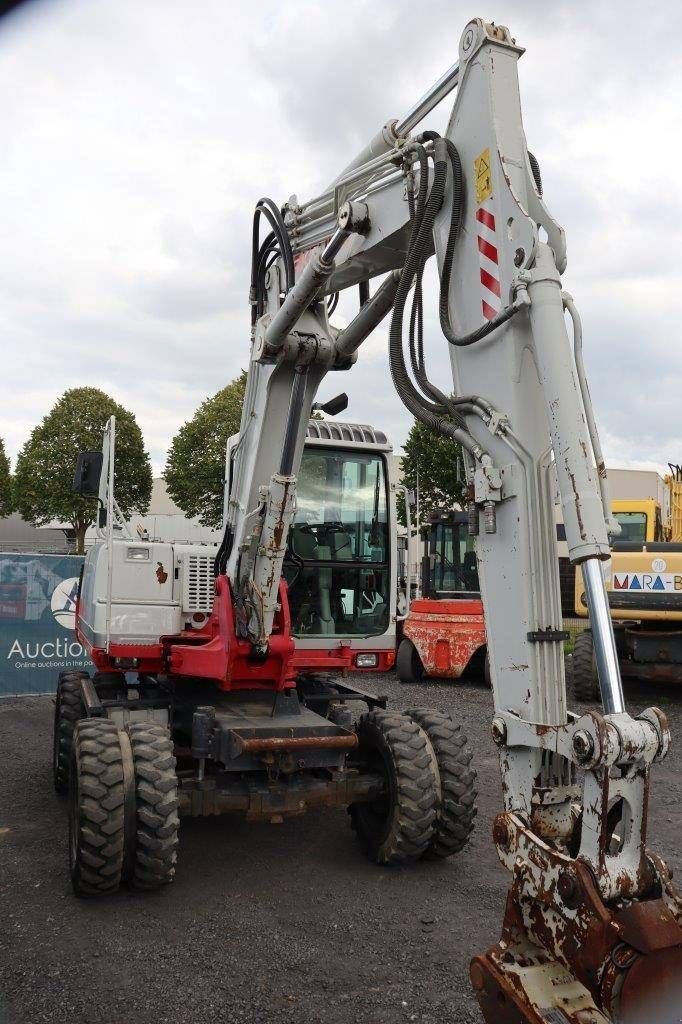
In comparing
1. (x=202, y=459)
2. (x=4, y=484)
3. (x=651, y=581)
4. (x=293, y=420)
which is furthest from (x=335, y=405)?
(x=4, y=484)

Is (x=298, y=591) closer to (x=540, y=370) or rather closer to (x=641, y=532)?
(x=540, y=370)

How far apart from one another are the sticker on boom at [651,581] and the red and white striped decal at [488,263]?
27.3ft

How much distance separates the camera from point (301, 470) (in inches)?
251

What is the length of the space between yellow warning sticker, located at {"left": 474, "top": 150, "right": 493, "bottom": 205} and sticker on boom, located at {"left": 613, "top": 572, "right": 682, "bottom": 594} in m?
8.39

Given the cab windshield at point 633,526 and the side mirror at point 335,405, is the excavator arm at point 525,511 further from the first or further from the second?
the cab windshield at point 633,526

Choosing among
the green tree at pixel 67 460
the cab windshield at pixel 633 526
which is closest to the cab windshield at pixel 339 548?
the cab windshield at pixel 633 526

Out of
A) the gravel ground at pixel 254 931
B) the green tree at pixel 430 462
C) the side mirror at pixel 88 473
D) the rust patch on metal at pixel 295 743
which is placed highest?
the green tree at pixel 430 462

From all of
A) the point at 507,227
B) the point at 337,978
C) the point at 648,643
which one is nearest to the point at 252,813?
the point at 337,978

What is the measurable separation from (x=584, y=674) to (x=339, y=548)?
6126 millimetres

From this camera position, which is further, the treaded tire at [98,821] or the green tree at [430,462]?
the green tree at [430,462]

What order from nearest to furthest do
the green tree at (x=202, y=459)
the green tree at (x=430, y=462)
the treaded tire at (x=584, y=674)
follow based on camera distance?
the treaded tire at (x=584, y=674) → the green tree at (x=430, y=462) → the green tree at (x=202, y=459)

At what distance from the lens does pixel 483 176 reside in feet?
11.4

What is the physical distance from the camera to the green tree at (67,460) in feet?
99.4

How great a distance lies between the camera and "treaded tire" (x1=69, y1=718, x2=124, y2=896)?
4.59 metres
